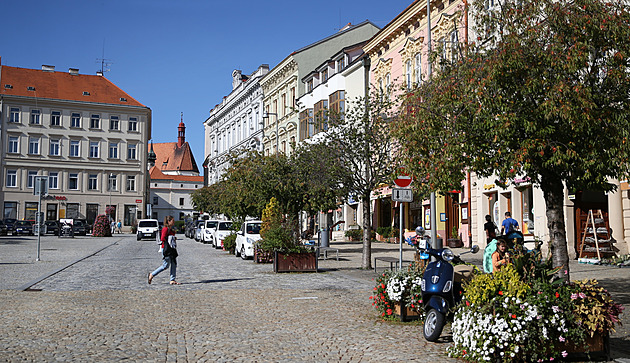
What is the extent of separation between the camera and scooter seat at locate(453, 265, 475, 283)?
8172 millimetres

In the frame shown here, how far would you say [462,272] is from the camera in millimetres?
8367

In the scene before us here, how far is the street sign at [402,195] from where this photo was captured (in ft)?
49.0

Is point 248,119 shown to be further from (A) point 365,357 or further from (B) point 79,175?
(A) point 365,357

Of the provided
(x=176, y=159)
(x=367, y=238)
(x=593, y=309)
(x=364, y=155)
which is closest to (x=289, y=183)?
(x=364, y=155)

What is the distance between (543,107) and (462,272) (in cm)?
299

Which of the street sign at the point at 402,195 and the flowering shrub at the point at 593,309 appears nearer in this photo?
the flowering shrub at the point at 593,309

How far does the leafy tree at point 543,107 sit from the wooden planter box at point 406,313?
2354 millimetres

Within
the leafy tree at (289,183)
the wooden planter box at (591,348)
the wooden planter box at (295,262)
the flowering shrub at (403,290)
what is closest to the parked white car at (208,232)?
the leafy tree at (289,183)

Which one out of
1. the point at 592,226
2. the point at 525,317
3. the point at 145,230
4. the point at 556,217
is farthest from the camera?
the point at 145,230

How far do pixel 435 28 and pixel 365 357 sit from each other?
2854 centimetres

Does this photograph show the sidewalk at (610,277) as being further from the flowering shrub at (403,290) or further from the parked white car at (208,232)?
the parked white car at (208,232)

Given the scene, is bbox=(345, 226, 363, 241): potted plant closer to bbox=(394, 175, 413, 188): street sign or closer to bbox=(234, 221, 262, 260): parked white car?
bbox=(234, 221, 262, 260): parked white car

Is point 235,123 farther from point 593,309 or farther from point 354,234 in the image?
point 593,309

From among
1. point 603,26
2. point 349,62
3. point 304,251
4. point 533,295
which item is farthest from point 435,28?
point 533,295
